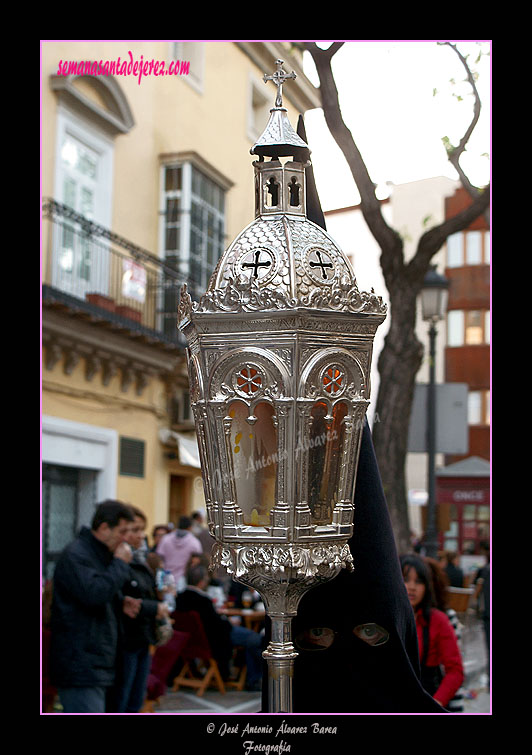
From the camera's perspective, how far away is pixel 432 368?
8.58 meters

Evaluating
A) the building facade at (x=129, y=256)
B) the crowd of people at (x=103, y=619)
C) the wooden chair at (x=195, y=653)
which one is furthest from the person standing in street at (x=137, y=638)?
the building facade at (x=129, y=256)

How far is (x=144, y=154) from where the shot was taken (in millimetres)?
13836

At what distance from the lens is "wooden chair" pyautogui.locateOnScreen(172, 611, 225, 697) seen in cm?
828

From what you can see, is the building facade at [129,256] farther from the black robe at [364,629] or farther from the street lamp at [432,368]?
the black robe at [364,629]

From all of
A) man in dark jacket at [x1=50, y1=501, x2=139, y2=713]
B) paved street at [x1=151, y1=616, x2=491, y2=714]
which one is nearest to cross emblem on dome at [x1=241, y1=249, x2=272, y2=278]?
man in dark jacket at [x1=50, y1=501, x2=139, y2=713]

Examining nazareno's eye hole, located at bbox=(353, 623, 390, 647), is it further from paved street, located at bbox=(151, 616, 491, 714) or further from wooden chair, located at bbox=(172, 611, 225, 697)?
wooden chair, located at bbox=(172, 611, 225, 697)

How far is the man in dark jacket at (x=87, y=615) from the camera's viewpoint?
480 cm

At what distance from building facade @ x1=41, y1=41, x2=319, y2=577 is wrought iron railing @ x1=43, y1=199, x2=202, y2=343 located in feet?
0.08

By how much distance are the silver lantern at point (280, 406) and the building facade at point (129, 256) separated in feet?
28.1

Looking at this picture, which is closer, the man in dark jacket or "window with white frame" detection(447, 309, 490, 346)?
the man in dark jacket
